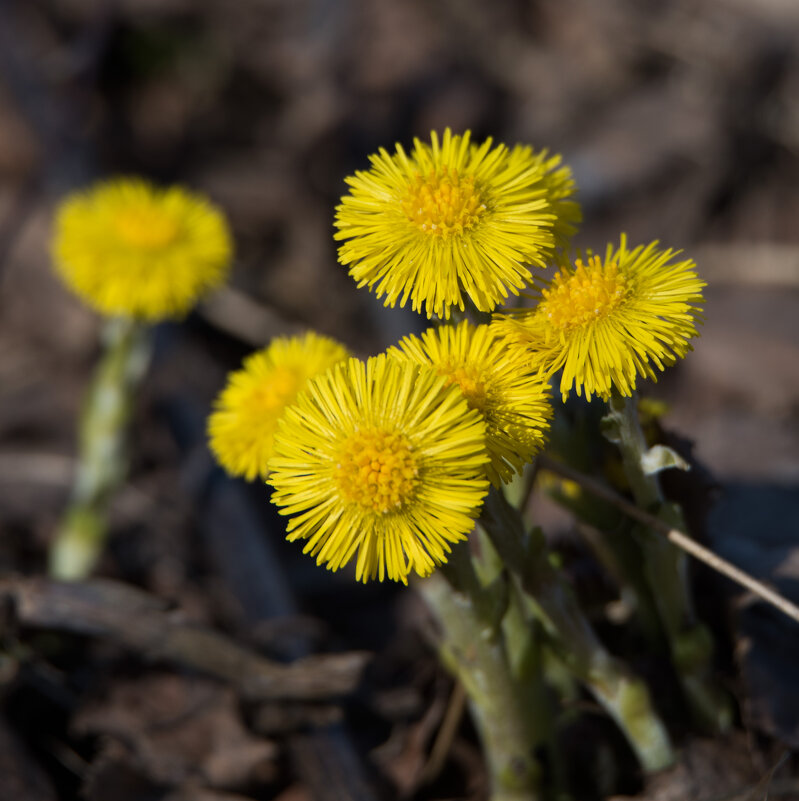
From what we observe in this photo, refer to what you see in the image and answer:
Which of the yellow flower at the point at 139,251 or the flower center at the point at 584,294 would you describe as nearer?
the flower center at the point at 584,294

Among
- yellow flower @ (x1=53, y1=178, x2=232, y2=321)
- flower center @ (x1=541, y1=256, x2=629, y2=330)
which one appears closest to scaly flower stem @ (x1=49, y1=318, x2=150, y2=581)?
yellow flower @ (x1=53, y1=178, x2=232, y2=321)

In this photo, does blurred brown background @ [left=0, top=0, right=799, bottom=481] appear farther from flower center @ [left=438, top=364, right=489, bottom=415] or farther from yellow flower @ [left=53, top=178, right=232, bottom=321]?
flower center @ [left=438, top=364, right=489, bottom=415]

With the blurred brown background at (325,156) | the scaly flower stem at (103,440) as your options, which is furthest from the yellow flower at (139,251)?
the blurred brown background at (325,156)

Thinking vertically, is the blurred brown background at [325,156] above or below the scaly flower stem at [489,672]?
above

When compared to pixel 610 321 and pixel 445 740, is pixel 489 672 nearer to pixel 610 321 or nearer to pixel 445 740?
pixel 445 740

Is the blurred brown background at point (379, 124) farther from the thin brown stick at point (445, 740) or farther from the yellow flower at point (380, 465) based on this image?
the yellow flower at point (380, 465)

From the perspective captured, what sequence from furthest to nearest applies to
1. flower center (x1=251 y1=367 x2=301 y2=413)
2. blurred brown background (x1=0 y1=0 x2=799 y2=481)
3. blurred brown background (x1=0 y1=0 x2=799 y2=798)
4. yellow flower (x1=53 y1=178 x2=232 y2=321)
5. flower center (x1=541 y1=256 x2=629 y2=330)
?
blurred brown background (x1=0 y1=0 x2=799 y2=481), blurred brown background (x1=0 y1=0 x2=799 y2=798), yellow flower (x1=53 y1=178 x2=232 y2=321), flower center (x1=251 y1=367 x2=301 y2=413), flower center (x1=541 y1=256 x2=629 y2=330)

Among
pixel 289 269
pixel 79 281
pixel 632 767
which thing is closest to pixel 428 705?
pixel 632 767
